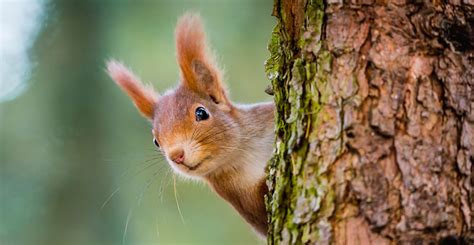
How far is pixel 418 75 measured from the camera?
1242 mm

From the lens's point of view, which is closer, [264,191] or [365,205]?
[365,205]

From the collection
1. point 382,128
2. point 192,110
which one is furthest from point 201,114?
point 382,128

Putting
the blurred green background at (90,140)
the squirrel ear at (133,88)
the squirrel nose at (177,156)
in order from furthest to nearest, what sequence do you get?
the blurred green background at (90,140) < the squirrel ear at (133,88) < the squirrel nose at (177,156)

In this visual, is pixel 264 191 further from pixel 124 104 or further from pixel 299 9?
pixel 124 104

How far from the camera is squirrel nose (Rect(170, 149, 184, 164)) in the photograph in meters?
1.89

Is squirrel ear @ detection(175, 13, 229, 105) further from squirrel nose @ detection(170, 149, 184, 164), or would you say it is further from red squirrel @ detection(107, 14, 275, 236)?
squirrel nose @ detection(170, 149, 184, 164)

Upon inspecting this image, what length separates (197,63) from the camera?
208cm

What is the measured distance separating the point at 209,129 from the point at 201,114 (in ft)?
0.18

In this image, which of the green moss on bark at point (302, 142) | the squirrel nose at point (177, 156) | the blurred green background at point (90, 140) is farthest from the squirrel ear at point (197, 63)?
the blurred green background at point (90, 140)

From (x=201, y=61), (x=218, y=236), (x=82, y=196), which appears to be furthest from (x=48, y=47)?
(x=201, y=61)

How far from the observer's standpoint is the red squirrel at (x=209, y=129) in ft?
6.41

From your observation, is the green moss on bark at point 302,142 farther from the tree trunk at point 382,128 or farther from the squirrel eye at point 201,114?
the squirrel eye at point 201,114

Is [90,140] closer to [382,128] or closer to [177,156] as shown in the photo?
[177,156]

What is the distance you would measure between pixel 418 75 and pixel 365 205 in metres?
0.25
